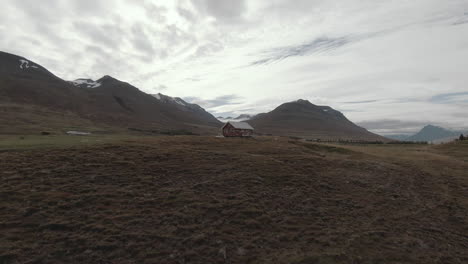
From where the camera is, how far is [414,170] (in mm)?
29781

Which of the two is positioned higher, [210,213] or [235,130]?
[235,130]

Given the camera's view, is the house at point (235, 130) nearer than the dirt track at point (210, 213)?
No

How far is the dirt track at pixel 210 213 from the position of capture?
35.3ft

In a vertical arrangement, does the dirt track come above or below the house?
below

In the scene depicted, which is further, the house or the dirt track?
the house

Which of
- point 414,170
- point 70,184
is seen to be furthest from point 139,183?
point 414,170

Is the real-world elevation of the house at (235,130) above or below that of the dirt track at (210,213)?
above

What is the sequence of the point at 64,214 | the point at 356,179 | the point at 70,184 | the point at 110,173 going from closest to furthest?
the point at 64,214 → the point at 70,184 → the point at 110,173 → the point at 356,179

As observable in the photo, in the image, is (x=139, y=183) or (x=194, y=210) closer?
(x=194, y=210)

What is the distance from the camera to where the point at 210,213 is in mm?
14438

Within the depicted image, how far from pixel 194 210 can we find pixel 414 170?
28476 millimetres

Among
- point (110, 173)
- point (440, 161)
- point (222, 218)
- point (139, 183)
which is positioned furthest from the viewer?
point (440, 161)

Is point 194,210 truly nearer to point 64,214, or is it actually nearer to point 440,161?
point 64,214

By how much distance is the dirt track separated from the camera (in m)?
10.8
